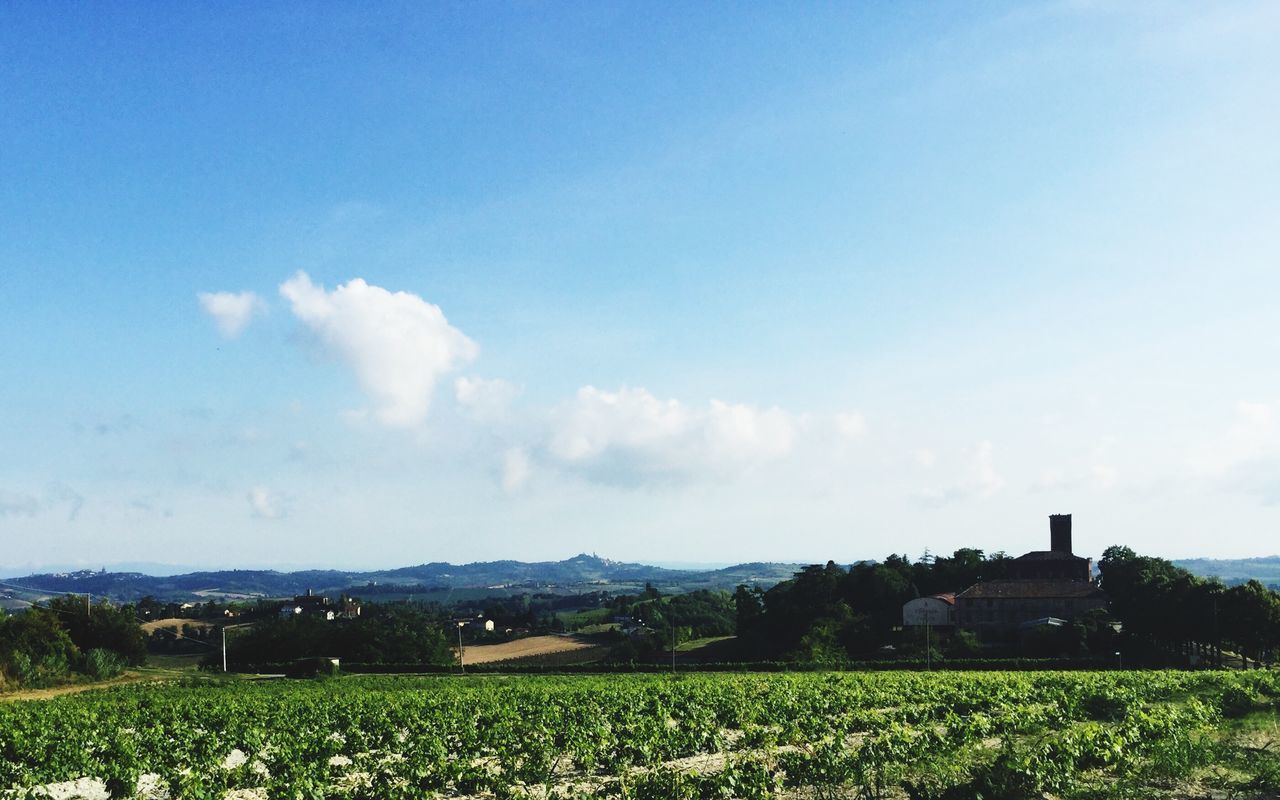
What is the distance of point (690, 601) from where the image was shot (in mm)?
197500

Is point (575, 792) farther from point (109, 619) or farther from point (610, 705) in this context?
point (109, 619)

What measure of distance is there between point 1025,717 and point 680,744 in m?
12.9

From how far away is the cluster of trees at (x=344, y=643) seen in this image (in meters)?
96.5

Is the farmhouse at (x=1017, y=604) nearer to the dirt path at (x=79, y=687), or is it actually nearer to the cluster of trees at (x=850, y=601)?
the cluster of trees at (x=850, y=601)

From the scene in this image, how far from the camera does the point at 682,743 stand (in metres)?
28.1

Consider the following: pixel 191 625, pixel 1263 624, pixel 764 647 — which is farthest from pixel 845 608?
pixel 191 625

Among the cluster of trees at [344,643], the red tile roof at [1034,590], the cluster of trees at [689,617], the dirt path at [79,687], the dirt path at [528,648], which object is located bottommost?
the cluster of trees at [689,617]

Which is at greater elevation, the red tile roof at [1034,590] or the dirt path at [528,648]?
the red tile roof at [1034,590]

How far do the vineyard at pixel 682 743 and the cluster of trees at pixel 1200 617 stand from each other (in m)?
29.2

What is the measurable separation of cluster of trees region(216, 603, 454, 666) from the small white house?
170 feet

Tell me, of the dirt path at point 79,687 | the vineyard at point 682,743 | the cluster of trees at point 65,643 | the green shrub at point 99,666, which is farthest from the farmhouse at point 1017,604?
the cluster of trees at point 65,643

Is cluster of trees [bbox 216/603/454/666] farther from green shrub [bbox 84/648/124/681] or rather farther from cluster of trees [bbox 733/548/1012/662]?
cluster of trees [bbox 733/548/1012/662]

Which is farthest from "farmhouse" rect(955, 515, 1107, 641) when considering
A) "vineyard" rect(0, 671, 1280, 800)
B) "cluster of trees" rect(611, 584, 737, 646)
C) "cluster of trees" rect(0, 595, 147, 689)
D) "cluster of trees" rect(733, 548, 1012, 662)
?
"cluster of trees" rect(0, 595, 147, 689)

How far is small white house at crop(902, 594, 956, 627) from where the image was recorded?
4129 inches
